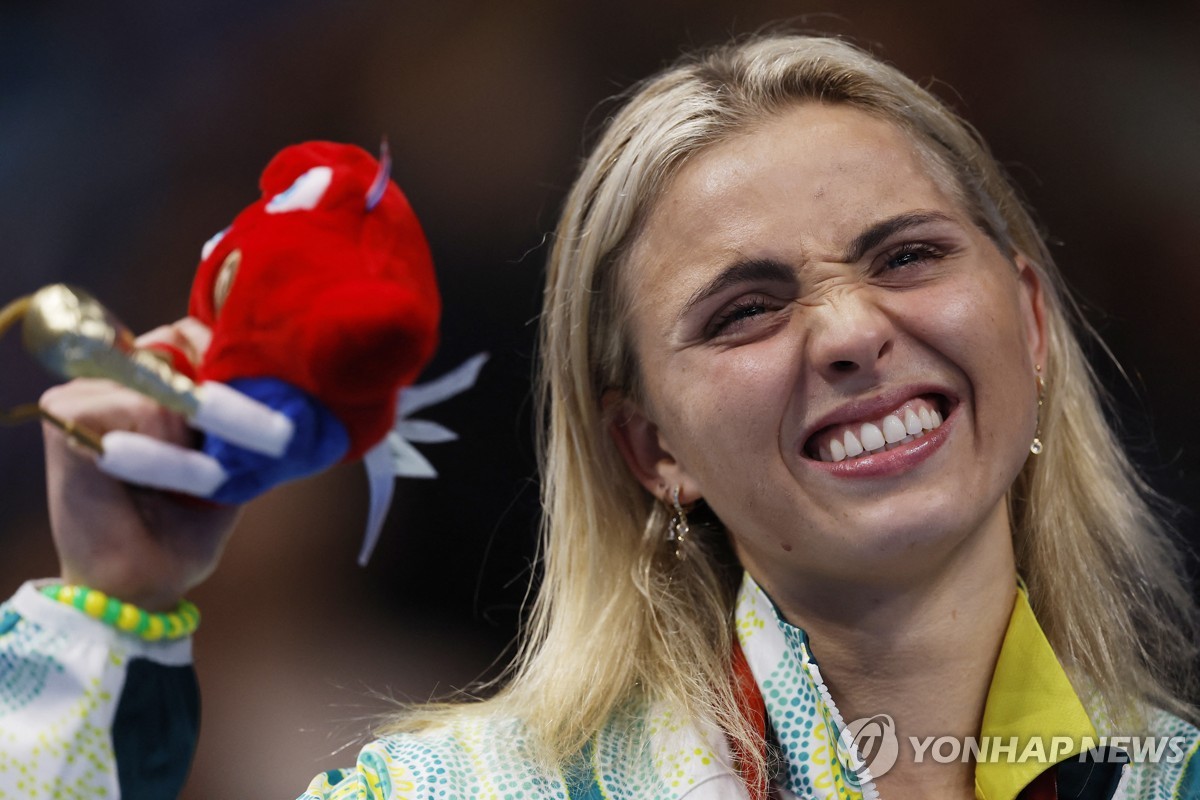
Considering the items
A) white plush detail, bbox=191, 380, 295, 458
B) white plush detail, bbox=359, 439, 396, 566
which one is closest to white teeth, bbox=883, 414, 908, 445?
white plush detail, bbox=359, 439, 396, 566

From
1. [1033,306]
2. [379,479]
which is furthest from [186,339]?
[1033,306]

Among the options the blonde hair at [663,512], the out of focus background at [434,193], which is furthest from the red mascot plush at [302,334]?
the out of focus background at [434,193]

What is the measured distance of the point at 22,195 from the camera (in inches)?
57.9

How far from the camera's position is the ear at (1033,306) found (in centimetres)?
141

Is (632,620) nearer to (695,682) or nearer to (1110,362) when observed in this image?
(695,682)

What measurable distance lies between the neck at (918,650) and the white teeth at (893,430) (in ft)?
0.56

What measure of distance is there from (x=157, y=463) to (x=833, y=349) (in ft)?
2.07

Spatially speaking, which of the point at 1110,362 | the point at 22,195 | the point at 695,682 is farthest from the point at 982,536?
the point at 22,195

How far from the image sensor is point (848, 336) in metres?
1.16

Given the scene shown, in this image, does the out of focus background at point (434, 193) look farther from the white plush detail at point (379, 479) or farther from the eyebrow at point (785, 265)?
the white plush detail at point (379, 479)

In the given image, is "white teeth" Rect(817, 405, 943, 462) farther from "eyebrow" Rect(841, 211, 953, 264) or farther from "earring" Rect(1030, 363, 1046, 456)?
"earring" Rect(1030, 363, 1046, 456)

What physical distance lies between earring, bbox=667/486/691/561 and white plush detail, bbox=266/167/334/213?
2.25 ft

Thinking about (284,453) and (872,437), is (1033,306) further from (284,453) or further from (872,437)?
(284,453)

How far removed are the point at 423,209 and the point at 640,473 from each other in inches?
18.9
